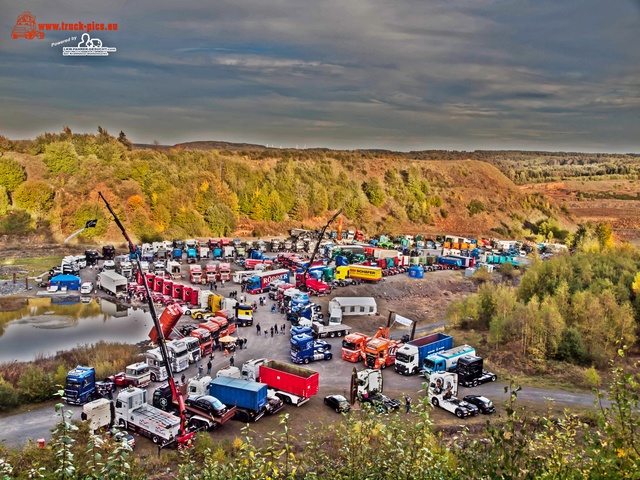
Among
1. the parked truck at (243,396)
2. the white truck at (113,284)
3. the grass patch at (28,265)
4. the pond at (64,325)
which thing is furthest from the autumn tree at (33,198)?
the parked truck at (243,396)

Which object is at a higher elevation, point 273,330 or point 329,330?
point 329,330

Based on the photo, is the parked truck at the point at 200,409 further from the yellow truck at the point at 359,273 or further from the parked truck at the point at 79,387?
the yellow truck at the point at 359,273

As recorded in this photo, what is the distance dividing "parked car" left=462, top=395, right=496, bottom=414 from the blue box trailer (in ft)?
20.8

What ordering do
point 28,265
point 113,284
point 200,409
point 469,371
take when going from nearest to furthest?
point 200,409 < point 469,371 < point 113,284 < point 28,265

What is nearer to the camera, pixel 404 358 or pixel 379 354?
pixel 404 358

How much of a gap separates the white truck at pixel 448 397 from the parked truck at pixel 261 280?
51.5ft

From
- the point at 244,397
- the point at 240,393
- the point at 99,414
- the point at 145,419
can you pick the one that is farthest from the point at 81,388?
the point at 244,397

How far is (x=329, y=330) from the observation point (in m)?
22.7

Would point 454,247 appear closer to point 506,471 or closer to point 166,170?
point 166,170

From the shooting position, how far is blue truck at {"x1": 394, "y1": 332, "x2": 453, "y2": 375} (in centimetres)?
1852

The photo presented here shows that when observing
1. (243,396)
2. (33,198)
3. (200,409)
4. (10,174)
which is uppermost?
(10,174)

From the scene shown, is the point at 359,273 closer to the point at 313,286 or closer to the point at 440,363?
the point at 313,286

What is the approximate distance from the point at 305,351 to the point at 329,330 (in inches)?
142

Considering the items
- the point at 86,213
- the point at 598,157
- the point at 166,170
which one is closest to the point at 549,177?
the point at 598,157
